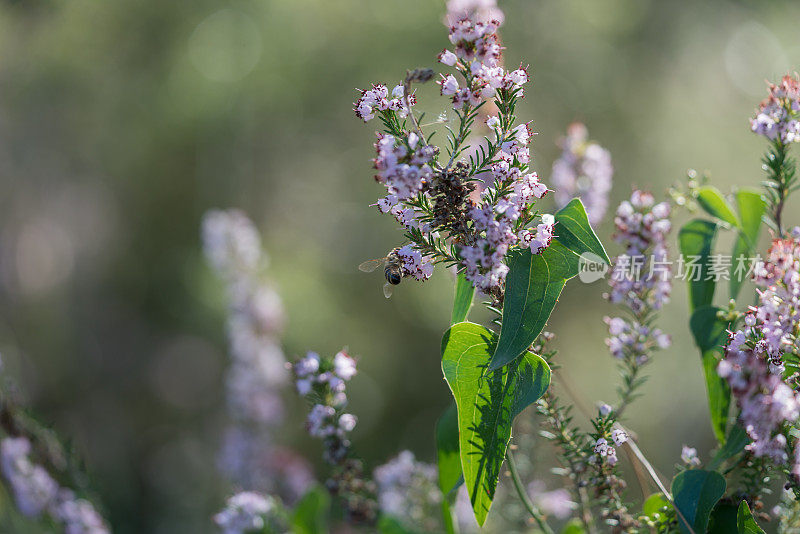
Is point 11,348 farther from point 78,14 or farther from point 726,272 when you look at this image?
point 726,272

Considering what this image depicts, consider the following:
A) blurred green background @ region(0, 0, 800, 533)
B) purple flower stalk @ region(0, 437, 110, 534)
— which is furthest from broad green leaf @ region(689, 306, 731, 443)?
blurred green background @ region(0, 0, 800, 533)

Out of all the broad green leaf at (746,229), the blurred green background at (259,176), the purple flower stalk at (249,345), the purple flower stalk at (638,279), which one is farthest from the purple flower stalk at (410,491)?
the blurred green background at (259,176)

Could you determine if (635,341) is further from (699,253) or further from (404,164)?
(404,164)

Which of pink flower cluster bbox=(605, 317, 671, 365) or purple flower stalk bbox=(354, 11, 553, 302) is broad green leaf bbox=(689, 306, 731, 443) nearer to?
pink flower cluster bbox=(605, 317, 671, 365)

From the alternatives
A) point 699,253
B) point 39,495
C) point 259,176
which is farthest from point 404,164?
point 259,176

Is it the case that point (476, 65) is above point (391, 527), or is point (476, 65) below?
above

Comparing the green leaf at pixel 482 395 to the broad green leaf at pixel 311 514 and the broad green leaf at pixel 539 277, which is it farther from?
the broad green leaf at pixel 311 514
